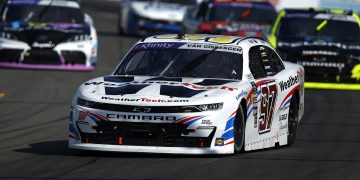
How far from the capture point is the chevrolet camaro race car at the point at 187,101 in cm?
1023

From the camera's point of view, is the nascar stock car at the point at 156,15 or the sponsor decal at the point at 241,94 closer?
the sponsor decal at the point at 241,94

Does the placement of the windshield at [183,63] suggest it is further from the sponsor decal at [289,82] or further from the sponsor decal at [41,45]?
the sponsor decal at [41,45]

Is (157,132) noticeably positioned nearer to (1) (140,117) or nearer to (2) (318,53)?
(1) (140,117)

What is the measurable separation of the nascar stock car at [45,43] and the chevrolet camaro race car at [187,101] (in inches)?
398

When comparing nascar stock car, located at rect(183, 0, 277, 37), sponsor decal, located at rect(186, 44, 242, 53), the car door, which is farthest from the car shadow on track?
nascar stock car, located at rect(183, 0, 277, 37)

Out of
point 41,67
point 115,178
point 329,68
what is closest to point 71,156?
point 115,178

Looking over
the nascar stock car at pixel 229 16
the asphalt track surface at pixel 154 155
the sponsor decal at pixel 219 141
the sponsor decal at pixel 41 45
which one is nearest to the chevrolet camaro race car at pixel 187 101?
the sponsor decal at pixel 219 141

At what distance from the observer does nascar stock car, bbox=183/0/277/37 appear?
25.0 meters

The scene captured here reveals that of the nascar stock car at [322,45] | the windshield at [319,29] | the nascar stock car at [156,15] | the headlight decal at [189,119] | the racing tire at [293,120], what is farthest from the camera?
the nascar stock car at [156,15]

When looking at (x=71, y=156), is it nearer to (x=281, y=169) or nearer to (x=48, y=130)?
(x=281, y=169)

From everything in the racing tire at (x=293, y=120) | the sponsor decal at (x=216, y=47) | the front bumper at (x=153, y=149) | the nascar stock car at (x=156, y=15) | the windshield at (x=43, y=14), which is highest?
the sponsor decal at (x=216, y=47)

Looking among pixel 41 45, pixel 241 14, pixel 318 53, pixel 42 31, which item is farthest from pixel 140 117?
pixel 241 14

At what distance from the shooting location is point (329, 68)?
20016mm

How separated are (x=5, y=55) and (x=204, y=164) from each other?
12.7 metres
